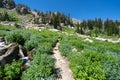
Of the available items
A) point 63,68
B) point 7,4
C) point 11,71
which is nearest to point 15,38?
point 63,68

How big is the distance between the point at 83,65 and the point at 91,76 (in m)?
1.85

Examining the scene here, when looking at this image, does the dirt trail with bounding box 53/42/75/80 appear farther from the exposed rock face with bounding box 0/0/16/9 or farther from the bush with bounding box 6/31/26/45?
the exposed rock face with bounding box 0/0/16/9

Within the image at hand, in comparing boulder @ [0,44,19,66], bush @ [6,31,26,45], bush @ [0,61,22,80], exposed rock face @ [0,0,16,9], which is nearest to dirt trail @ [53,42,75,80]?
bush @ [0,61,22,80]

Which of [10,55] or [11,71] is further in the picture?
[10,55]

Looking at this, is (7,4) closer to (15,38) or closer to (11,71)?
(15,38)

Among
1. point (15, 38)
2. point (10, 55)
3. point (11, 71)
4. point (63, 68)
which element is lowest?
point (63, 68)

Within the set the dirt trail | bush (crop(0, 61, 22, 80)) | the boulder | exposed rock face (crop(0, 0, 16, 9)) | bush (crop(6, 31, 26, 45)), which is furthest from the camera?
exposed rock face (crop(0, 0, 16, 9))

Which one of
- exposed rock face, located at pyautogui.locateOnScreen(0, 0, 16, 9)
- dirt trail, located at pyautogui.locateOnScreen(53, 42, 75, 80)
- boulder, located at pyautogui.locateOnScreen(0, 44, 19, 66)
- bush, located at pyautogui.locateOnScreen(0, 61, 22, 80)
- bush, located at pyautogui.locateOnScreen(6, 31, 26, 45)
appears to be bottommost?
dirt trail, located at pyautogui.locateOnScreen(53, 42, 75, 80)

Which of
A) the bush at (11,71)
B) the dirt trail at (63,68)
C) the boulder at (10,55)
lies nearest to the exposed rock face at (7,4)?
the dirt trail at (63,68)

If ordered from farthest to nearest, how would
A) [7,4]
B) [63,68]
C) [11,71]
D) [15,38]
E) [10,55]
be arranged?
[7,4] → [15,38] → [63,68] → [10,55] → [11,71]

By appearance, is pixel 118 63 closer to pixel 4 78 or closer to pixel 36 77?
pixel 36 77

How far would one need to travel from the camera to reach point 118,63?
1966cm

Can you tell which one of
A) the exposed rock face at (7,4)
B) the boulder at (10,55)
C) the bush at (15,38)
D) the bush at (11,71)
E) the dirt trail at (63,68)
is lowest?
the dirt trail at (63,68)

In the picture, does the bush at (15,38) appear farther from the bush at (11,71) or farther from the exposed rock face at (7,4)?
the exposed rock face at (7,4)
